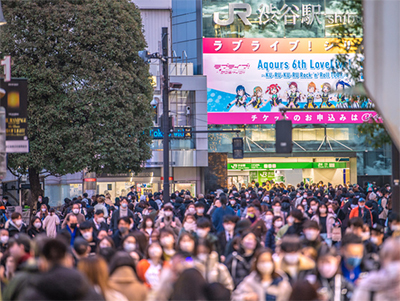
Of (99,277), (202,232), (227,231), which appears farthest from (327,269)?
(227,231)

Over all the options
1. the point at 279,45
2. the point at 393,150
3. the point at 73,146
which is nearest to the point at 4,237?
the point at 393,150

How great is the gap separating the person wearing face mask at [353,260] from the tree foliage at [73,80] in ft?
54.7

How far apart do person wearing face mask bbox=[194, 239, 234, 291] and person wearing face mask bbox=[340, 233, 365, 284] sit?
142 centimetres

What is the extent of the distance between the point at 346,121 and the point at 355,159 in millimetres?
3187

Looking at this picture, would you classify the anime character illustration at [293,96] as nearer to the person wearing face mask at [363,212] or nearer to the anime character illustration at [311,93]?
the anime character illustration at [311,93]

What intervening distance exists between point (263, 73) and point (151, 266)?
33.0 m

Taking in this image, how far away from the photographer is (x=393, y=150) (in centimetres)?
1391

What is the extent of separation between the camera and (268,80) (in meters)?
39.3

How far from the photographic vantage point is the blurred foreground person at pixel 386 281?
4.62m

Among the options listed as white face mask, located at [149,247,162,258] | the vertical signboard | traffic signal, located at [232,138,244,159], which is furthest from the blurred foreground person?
traffic signal, located at [232,138,244,159]

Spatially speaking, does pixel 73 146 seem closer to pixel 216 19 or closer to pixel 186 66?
pixel 186 66

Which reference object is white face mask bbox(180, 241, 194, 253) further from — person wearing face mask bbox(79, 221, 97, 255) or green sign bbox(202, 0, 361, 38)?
green sign bbox(202, 0, 361, 38)

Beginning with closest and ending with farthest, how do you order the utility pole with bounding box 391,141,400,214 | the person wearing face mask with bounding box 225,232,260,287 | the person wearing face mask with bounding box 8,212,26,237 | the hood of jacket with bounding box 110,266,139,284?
the hood of jacket with bounding box 110,266,139,284 → the person wearing face mask with bounding box 225,232,260,287 → the person wearing face mask with bounding box 8,212,26,237 → the utility pole with bounding box 391,141,400,214

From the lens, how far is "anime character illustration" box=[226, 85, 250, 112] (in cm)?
3900
